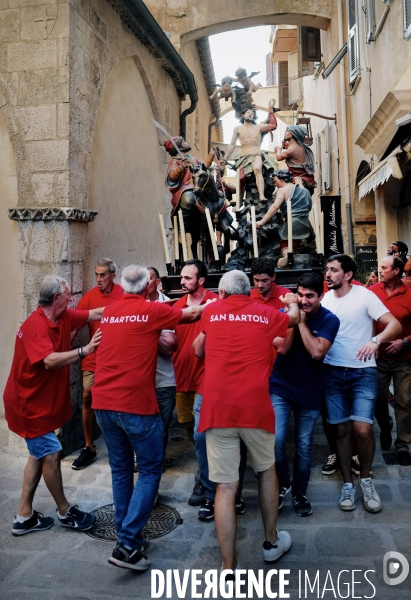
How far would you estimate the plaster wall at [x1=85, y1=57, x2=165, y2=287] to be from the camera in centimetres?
700

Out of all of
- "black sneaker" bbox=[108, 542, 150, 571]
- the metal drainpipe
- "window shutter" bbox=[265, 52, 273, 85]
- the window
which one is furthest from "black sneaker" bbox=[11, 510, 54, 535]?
"window shutter" bbox=[265, 52, 273, 85]

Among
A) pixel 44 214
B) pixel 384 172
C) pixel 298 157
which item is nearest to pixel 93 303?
pixel 44 214

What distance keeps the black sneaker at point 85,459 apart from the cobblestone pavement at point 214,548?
0.42 metres

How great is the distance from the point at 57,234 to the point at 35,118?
131 centimetres

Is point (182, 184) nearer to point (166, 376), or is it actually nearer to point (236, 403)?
point (166, 376)

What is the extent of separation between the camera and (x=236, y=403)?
3332 mm

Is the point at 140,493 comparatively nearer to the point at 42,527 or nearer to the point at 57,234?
the point at 42,527

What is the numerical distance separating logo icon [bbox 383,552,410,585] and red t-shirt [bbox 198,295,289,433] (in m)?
1.14

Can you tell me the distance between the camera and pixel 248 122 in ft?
27.1

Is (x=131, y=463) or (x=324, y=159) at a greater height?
(x=324, y=159)

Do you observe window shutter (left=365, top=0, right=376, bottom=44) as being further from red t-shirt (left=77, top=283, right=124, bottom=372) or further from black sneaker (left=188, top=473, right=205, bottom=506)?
black sneaker (left=188, top=473, right=205, bottom=506)

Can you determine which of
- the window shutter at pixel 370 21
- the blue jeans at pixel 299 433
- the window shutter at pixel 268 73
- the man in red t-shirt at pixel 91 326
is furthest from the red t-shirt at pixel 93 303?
the window shutter at pixel 268 73

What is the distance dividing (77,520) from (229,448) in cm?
152

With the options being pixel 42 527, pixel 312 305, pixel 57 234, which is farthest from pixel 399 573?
pixel 57 234
